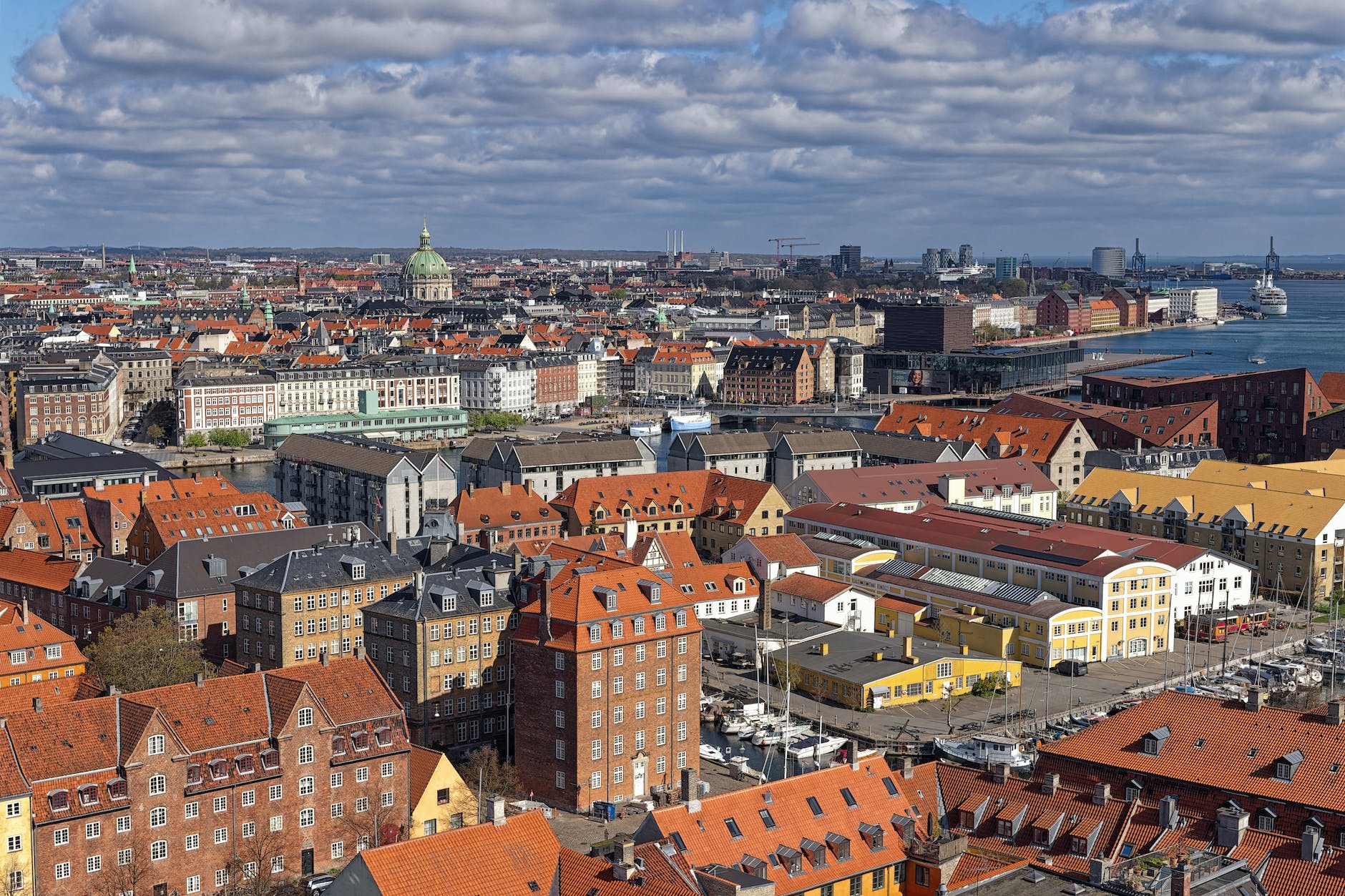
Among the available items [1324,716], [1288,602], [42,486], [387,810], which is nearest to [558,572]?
[387,810]

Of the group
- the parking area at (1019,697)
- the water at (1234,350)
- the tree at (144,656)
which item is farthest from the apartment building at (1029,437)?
the water at (1234,350)

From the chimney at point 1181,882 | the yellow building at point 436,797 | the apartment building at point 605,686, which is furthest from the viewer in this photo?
the apartment building at point 605,686

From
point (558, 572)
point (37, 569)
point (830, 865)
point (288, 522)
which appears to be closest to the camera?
point (830, 865)

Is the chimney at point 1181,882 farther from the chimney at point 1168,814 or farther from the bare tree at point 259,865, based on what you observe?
the bare tree at point 259,865

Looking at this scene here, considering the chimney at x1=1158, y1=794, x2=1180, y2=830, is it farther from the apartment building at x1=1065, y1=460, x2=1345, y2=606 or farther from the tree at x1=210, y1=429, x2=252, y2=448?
the tree at x1=210, y1=429, x2=252, y2=448

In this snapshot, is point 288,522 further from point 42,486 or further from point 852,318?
point 852,318

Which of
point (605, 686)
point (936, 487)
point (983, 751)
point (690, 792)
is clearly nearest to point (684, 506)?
point (936, 487)
